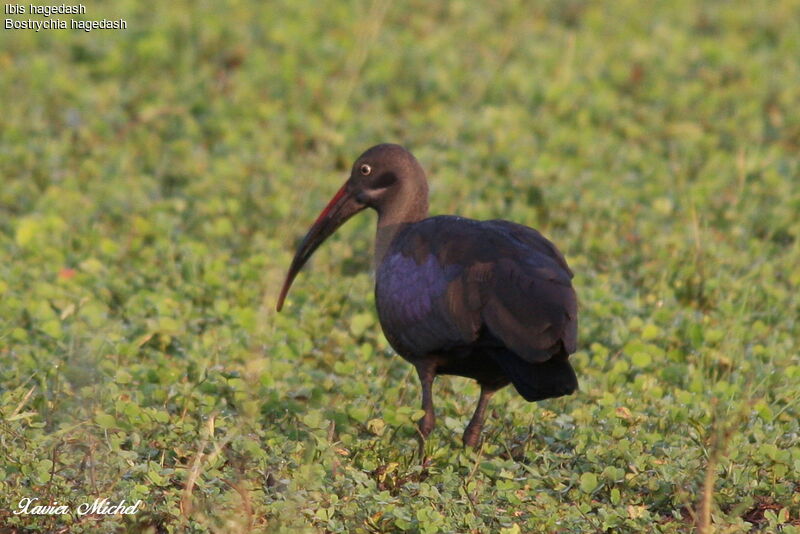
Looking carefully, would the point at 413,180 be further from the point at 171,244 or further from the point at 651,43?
the point at 651,43

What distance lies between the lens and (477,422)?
5250mm

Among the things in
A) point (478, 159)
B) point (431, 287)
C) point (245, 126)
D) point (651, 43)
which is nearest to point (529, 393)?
point (431, 287)

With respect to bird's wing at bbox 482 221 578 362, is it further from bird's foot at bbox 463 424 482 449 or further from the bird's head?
the bird's head

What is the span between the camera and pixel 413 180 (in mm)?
5926

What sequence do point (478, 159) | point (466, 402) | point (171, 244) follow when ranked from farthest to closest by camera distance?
point (478, 159) < point (171, 244) < point (466, 402)

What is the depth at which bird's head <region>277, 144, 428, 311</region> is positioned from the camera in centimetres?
592

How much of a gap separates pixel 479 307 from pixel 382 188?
48.1 inches

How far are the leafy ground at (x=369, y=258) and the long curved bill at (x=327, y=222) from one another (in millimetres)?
332

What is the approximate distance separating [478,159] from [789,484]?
418 cm

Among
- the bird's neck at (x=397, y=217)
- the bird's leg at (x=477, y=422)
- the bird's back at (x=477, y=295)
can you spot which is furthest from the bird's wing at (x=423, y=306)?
the bird's neck at (x=397, y=217)
